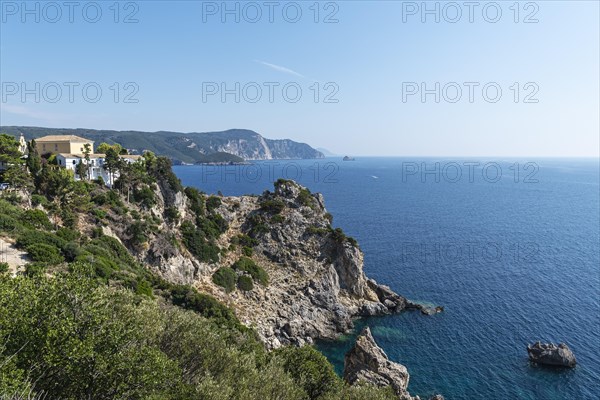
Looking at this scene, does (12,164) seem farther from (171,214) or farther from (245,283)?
(245,283)

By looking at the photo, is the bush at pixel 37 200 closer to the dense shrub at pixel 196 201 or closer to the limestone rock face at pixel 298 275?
the limestone rock face at pixel 298 275

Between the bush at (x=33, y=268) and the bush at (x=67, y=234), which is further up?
the bush at (x=67, y=234)

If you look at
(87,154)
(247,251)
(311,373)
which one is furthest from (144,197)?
(311,373)

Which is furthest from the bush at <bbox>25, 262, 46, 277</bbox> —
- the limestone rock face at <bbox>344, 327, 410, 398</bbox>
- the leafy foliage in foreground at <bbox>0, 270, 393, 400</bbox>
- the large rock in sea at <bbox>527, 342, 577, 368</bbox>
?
the large rock in sea at <bbox>527, 342, 577, 368</bbox>

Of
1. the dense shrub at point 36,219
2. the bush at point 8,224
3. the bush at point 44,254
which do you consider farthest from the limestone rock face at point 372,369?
the dense shrub at point 36,219

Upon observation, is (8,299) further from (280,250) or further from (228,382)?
(280,250)
